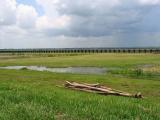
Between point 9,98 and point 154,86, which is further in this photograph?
point 154,86

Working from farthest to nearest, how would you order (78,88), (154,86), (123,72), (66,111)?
(123,72) < (154,86) < (78,88) < (66,111)

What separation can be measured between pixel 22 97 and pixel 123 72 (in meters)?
32.0

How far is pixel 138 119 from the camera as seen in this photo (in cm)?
1310

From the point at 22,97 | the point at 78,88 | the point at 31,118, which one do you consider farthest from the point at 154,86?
the point at 31,118

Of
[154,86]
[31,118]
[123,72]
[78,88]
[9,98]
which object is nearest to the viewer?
Answer: [31,118]

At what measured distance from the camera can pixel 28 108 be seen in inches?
573

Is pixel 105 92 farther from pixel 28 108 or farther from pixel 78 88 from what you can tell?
pixel 28 108

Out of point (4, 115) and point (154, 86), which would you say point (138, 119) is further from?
point (154, 86)

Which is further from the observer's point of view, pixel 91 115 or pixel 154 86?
pixel 154 86

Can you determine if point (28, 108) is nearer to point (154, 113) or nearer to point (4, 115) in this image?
point (4, 115)

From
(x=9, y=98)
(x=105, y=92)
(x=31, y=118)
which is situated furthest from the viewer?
(x=105, y=92)

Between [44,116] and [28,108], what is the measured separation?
1.67 m

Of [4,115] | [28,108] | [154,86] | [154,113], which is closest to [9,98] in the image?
[28,108]

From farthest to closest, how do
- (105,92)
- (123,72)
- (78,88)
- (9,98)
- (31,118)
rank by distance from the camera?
1. (123,72)
2. (78,88)
3. (105,92)
4. (9,98)
5. (31,118)
